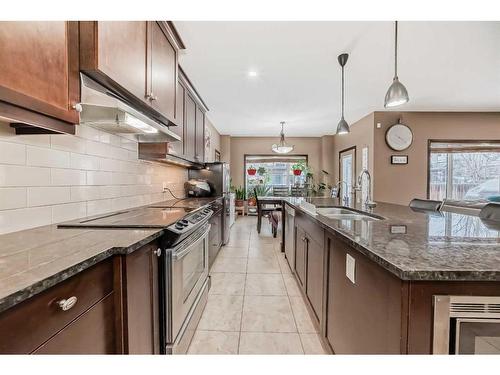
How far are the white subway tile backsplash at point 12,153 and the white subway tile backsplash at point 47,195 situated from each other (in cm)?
15

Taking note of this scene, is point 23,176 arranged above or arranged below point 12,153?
below

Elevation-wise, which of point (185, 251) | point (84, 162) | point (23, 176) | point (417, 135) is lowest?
point (185, 251)

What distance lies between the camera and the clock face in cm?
488

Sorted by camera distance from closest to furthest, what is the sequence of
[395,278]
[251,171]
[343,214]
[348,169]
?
[395,278] → [343,214] → [348,169] → [251,171]

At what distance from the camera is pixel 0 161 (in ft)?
3.64

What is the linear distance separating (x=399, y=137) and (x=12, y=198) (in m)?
5.67

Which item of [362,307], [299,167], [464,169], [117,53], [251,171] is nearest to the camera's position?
[362,307]

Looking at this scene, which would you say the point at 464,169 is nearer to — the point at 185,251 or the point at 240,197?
the point at 240,197

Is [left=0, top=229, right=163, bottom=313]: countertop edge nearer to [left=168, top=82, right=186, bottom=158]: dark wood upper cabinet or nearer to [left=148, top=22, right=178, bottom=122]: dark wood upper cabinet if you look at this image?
[left=148, top=22, right=178, bottom=122]: dark wood upper cabinet

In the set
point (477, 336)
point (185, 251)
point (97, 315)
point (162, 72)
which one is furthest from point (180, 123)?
point (477, 336)

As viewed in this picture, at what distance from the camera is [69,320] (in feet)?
2.45

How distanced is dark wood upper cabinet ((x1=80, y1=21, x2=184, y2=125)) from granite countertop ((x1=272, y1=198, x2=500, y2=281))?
1413 millimetres

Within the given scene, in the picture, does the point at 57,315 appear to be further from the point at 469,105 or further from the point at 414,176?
the point at 469,105
